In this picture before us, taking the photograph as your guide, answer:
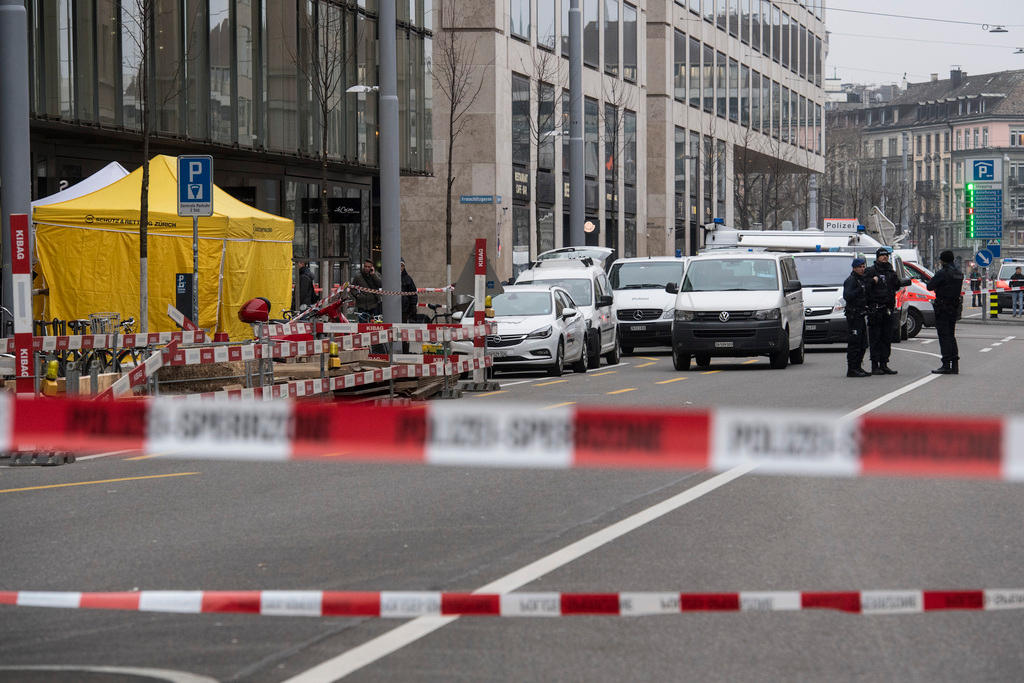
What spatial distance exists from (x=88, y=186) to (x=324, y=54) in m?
13.4

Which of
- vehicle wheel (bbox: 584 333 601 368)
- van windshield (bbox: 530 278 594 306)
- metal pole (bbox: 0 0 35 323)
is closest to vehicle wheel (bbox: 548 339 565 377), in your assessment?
vehicle wheel (bbox: 584 333 601 368)

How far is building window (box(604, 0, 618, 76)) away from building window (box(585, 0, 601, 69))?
0.73m

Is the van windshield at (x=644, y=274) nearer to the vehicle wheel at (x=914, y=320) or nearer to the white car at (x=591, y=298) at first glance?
the white car at (x=591, y=298)

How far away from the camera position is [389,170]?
1030 inches

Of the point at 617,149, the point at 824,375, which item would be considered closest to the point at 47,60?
the point at 824,375

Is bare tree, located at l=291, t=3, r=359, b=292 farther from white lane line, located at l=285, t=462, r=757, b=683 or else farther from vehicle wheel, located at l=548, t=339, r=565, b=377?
white lane line, located at l=285, t=462, r=757, b=683

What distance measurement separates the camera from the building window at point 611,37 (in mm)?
61312

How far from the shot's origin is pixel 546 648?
5758 mm

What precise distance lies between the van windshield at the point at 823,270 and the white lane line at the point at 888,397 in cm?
853

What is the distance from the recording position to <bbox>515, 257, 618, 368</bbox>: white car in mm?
27141

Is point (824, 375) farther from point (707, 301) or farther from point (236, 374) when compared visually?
point (236, 374)

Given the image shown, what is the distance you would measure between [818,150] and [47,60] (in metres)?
78.6

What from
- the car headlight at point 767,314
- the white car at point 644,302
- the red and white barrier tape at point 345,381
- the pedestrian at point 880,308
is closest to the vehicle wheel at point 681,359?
the car headlight at point 767,314

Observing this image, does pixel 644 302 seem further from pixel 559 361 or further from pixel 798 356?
pixel 559 361
